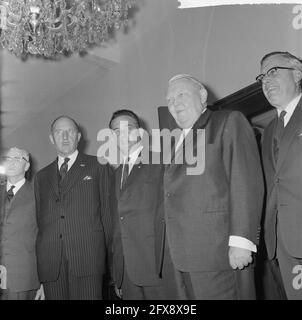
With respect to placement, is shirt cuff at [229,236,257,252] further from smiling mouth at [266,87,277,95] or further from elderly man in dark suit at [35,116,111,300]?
elderly man in dark suit at [35,116,111,300]

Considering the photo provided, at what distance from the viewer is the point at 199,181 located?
1.88 m

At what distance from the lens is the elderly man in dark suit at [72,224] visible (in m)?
2.33

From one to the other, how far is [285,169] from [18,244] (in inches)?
56.2

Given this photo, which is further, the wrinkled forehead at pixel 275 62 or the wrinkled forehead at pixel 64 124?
the wrinkled forehead at pixel 64 124

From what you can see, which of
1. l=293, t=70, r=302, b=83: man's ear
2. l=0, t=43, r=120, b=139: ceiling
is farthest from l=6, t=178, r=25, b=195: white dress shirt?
l=0, t=43, r=120, b=139: ceiling

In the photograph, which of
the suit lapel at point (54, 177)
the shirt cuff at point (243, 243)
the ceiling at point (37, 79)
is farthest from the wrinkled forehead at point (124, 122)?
the ceiling at point (37, 79)

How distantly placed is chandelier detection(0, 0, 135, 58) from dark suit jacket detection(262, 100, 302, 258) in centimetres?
145

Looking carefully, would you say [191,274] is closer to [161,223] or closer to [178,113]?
[161,223]

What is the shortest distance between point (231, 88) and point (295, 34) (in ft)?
1.81

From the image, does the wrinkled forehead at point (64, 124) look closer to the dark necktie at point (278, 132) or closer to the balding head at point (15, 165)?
the balding head at point (15, 165)

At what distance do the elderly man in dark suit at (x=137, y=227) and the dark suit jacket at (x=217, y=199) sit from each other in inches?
11.3

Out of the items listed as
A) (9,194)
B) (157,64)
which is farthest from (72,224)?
(157,64)

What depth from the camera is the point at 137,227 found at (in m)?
2.28

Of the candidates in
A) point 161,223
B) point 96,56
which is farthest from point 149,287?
point 96,56
